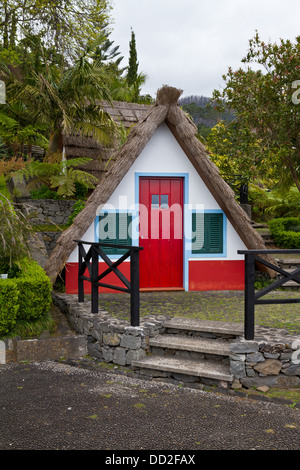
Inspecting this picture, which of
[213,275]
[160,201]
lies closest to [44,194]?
[160,201]

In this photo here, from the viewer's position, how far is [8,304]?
20.2ft

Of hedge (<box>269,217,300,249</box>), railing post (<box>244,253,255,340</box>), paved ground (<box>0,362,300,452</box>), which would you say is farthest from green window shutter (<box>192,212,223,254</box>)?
hedge (<box>269,217,300,249</box>)

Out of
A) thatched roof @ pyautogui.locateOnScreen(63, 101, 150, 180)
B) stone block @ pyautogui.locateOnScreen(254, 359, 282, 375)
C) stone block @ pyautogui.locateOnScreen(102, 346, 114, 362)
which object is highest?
thatched roof @ pyautogui.locateOnScreen(63, 101, 150, 180)

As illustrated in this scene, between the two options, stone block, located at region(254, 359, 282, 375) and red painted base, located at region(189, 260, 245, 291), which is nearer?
stone block, located at region(254, 359, 282, 375)

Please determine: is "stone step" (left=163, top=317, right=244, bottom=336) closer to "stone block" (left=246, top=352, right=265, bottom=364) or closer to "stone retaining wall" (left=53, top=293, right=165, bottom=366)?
"stone retaining wall" (left=53, top=293, right=165, bottom=366)

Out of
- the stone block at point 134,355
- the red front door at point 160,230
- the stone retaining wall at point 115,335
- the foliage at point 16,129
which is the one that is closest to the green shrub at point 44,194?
the foliage at point 16,129

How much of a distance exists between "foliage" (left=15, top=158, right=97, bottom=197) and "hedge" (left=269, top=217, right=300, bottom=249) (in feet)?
18.1

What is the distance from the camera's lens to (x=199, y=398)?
190 inches

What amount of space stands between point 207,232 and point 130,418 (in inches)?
209

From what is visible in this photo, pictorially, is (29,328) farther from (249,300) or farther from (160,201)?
(160,201)

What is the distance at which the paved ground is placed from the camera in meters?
3.76

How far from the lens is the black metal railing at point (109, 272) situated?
589 cm

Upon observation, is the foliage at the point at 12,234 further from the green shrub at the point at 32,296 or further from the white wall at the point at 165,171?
the white wall at the point at 165,171

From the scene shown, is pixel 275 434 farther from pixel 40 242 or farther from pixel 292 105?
pixel 292 105
